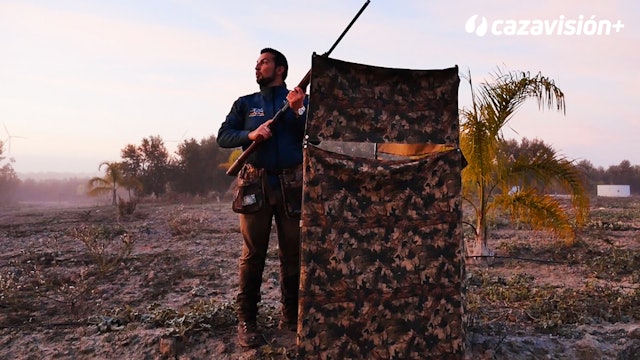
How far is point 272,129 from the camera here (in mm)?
3826

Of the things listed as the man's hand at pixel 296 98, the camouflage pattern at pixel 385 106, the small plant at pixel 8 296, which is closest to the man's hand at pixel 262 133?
the man's hand at pixel 296 98

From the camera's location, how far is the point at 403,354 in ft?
11.4

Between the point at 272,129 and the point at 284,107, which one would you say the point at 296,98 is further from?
the point at 272,129

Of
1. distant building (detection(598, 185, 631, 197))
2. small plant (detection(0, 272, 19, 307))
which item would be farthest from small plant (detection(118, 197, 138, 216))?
distant building (detection(598, 185, 631, 197))

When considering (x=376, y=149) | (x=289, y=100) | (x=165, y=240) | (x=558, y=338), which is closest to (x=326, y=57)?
(x=289, y=100)

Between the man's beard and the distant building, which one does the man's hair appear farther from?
the distant building

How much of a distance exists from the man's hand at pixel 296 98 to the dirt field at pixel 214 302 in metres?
1.92

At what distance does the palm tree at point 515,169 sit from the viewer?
7188 millimetres

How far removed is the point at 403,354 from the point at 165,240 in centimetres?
872

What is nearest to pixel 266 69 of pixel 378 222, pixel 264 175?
pixel 264 175

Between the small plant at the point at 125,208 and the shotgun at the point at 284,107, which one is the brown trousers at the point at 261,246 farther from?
the small plant at the point at 125,208

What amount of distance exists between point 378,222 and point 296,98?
1.10 metres

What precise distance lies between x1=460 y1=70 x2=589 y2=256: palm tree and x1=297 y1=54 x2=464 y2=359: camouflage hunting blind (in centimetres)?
391

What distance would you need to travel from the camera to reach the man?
386 cm
